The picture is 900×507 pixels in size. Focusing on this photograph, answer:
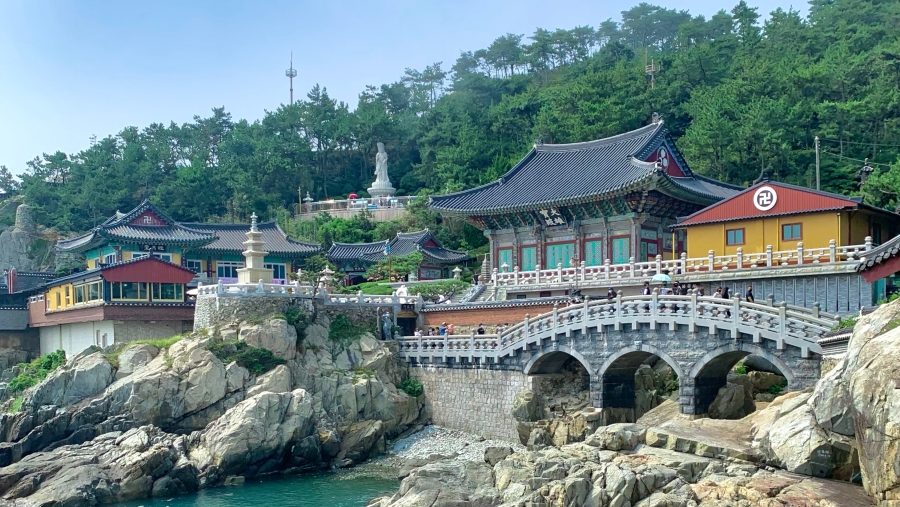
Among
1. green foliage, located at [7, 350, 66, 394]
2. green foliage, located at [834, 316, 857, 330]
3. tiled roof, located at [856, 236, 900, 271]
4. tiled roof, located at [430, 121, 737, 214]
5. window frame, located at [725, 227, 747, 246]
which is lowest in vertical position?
green foliage, located at [7, 350, 66, 394]

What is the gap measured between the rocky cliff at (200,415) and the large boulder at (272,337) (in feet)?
0.16

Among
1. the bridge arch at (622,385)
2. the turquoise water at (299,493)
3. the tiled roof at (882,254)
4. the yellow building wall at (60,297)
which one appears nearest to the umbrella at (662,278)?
the bridge arch at (622,385)

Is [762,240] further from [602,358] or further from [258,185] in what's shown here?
[258,185]

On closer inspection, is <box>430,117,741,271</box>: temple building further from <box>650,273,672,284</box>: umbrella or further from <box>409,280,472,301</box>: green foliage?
<box>650,273,672,284</box>: umbrella

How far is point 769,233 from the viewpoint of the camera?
37031 mm

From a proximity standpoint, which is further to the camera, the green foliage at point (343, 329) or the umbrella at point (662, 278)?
the green foliage at point (343, 329)

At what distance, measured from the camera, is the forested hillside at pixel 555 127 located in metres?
56.9

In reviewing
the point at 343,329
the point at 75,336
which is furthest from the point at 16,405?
the point at 343,329

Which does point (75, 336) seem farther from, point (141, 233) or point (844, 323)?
point (844, 323)

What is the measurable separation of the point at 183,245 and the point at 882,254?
4047 cm

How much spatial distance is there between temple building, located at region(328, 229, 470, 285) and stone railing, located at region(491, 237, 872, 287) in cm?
1477

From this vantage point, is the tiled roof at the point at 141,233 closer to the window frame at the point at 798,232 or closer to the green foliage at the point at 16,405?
the green foliage at the point at 16,405

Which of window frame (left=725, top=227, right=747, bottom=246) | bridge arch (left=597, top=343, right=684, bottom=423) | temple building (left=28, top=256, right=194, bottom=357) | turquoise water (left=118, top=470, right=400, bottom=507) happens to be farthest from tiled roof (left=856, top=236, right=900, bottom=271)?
temple building (left=28, top=256, right=194, bottom=357)

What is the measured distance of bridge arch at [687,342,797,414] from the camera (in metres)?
29.2
